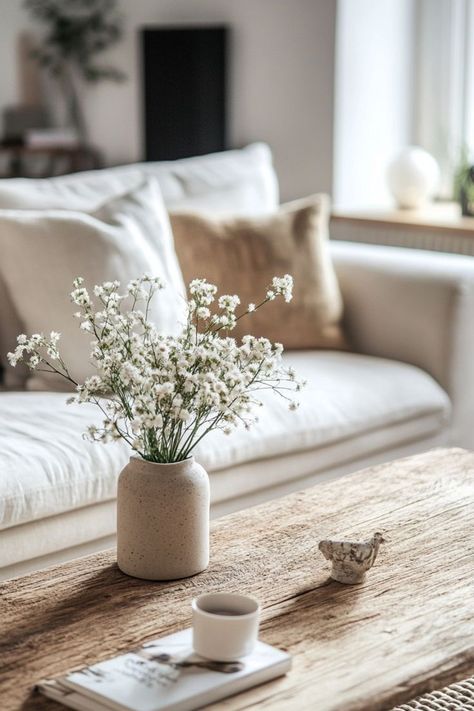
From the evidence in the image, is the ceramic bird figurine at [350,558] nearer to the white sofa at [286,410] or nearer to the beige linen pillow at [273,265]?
the white sofa at [286,410]

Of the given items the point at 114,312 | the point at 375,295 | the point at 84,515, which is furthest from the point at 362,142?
the point at 114,312

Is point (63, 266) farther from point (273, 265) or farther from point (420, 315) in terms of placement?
point (420, 315)

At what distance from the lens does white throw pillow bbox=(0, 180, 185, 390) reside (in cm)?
238

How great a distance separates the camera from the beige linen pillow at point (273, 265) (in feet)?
8.89

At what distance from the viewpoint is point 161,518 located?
1472 millimetres

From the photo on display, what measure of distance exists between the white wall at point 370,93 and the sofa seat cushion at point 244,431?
1401mm

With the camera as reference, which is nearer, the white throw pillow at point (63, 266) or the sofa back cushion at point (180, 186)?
the white throw pillow at point (63, 266)

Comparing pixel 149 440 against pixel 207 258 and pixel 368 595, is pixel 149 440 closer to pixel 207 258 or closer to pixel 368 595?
pixel 368 595

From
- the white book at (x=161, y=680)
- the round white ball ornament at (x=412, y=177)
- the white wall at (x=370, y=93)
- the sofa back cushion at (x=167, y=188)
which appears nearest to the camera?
the white book at (x=161, y=680)

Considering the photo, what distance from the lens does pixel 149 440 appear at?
57.6 inches

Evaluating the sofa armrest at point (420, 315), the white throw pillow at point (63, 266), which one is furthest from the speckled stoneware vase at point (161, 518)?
the sofa armrest at point (420, 315)

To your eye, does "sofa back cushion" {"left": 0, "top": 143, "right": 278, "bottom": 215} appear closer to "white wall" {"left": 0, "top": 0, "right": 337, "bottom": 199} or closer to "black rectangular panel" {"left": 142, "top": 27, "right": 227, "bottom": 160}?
"white wall" {"left": 0, "top": 0, "right": 337, "bottom": 199}

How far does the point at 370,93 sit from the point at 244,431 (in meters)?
2.07

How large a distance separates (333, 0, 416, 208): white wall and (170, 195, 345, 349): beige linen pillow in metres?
1.17
